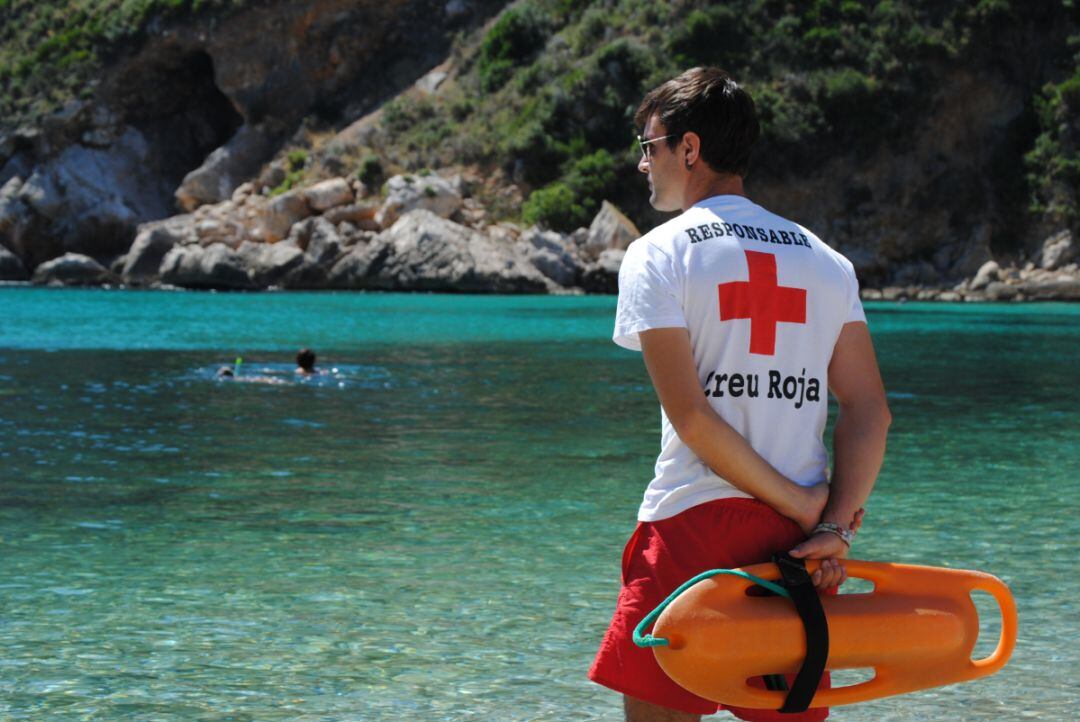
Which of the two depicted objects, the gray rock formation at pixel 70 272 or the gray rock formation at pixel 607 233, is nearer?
the gray rock formation at pixel 607 233

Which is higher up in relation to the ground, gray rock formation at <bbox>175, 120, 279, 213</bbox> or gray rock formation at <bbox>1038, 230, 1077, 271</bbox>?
gray rock formation at <bbox>175, 120, 279, 213</bbox>

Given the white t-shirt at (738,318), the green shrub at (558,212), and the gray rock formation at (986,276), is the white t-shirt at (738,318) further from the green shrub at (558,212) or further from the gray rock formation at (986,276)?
the gray rock formation at (986,276)

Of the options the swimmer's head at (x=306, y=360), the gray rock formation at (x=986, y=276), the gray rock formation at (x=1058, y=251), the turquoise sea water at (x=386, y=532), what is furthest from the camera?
the gray rock formation at (x=1058, y=251)

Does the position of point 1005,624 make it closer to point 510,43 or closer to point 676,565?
point 676,565

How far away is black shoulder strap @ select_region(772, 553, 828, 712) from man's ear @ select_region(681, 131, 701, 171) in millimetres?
927

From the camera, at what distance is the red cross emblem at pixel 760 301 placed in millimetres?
2762

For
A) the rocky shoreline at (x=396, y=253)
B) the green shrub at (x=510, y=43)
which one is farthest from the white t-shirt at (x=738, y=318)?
the green shrub at (x=510, y=43)

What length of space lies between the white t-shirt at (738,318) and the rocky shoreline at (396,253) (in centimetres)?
5075

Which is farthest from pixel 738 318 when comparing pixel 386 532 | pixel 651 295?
pixel 386 532

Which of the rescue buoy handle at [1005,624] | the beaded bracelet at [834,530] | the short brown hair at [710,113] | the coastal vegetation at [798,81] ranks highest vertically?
the coastal vegetation at [798,81]

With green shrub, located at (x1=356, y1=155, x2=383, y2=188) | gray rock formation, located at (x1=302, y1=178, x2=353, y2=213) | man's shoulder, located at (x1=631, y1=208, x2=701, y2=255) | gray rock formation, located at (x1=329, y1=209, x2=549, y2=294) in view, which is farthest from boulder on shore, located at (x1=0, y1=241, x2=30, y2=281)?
man's shoulder, located at (x1=631, y1=208, x2=701, y2=255)

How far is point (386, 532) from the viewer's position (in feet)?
26.7

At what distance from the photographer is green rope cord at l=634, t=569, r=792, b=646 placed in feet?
8.49

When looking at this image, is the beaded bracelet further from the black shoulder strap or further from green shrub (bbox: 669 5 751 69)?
green shrub (bbox: 669 5 751 69)
